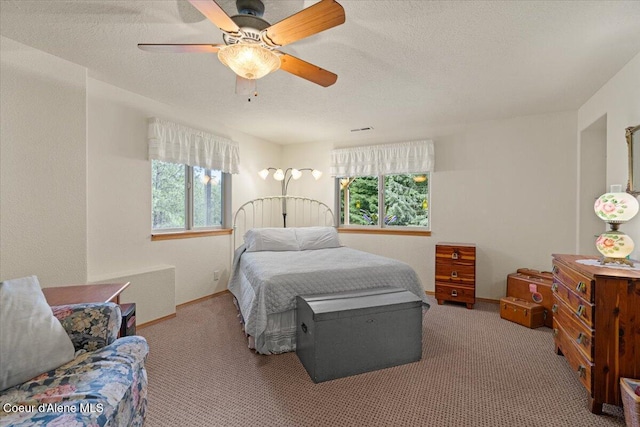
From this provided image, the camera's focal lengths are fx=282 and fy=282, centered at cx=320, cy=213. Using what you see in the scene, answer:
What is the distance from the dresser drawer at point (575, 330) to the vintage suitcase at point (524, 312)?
2.15 ft

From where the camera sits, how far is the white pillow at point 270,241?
11.8 ft

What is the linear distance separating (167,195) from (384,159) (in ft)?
10.0

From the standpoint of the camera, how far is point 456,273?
356 centimetres

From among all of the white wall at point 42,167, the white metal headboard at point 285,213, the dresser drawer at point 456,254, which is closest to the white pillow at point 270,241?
the white metal headboard at point 285,213

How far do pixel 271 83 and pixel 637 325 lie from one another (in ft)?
10.3

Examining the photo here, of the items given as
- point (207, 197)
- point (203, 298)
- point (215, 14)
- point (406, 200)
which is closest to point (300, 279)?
point (215, 14)

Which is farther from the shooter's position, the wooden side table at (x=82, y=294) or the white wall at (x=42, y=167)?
the white wall at (x=42, y=167)

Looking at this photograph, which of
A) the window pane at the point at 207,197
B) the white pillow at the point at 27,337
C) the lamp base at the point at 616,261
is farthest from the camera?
the window pane at the point at 207,197

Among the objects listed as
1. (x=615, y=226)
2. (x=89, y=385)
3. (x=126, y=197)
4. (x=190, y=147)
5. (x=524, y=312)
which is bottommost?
(x=524, y=312)

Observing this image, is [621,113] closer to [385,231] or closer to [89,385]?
[385,231]

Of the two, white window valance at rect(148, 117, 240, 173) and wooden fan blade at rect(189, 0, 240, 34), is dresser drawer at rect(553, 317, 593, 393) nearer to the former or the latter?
wooden fan blade at rect(189, 0, 240, 34)

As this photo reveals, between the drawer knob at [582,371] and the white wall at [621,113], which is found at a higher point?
the white wall at [621,113]

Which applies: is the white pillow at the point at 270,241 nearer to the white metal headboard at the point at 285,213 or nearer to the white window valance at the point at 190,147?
the white metal headboard at the point at 285,213

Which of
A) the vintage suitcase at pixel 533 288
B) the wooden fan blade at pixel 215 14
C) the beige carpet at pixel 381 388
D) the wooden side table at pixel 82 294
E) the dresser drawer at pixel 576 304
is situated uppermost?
the wooden fan blade at pixel 215 14
